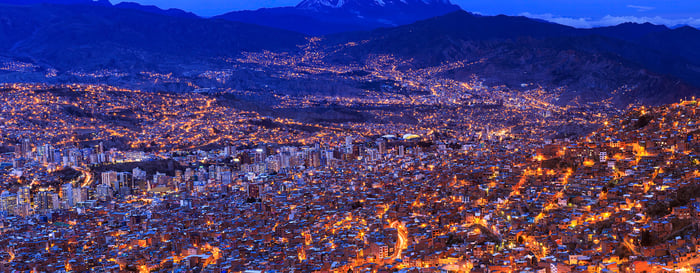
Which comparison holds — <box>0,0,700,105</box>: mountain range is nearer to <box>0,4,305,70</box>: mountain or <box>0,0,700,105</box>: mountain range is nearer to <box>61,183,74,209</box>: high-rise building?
<box>0,4,305,70</box>: mountain

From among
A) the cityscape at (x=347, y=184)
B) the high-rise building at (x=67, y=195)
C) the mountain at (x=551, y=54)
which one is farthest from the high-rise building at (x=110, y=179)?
the mountain at (x=551, y=54)

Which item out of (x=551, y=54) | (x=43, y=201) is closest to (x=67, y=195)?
(x=43, y=201)

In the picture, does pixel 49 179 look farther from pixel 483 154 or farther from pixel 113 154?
pixel 483 154

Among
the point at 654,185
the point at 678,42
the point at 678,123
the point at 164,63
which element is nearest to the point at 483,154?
the point at 678,123

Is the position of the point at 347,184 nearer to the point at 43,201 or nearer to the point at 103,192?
the point at 103,192

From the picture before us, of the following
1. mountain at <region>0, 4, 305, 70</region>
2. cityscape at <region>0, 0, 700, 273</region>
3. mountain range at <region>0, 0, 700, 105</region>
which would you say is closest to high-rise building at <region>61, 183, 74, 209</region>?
cityscape at <region>0, 0, 700, 273</region>
